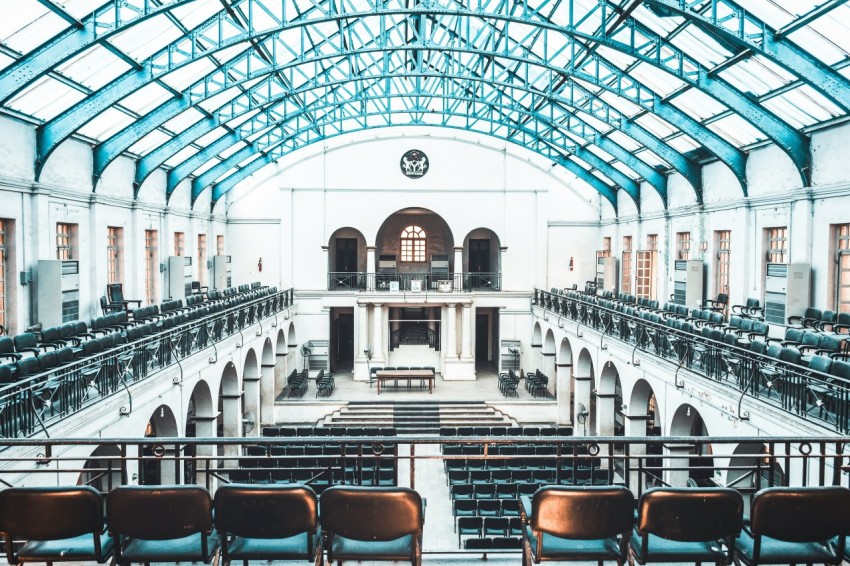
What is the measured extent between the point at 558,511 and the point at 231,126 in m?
23.4

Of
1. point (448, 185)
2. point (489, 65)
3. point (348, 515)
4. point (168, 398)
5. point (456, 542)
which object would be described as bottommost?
point (456, 542)

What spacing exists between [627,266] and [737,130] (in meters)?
11.9

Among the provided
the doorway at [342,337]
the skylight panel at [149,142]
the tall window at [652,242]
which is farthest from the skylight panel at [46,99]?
the tall window at [652,242]

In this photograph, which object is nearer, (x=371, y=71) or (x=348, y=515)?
(x=348, y=515)

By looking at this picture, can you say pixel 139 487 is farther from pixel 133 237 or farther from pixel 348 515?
pixel 133 237

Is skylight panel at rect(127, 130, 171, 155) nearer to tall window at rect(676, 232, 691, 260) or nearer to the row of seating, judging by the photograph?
tall window at rect(676, 232, 691, 260)

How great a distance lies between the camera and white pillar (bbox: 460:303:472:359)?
30.0 meters

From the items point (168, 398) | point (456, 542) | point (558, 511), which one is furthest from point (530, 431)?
point (558, 511)

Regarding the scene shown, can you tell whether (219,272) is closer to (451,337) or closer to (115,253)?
(115,253)

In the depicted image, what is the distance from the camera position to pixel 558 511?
397 cm

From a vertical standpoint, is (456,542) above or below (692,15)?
below

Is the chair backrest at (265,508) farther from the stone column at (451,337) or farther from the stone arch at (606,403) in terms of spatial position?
the stone column at (451,337)

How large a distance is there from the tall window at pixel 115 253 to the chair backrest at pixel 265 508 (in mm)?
18625

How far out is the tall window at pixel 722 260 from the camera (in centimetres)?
2077
